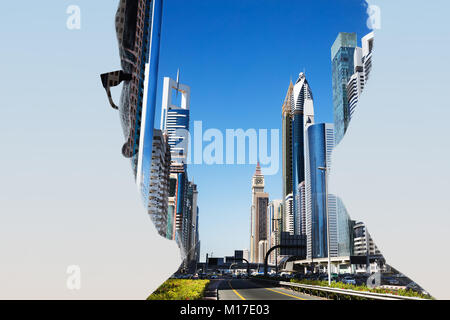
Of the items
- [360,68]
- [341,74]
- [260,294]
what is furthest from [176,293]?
[341,74]

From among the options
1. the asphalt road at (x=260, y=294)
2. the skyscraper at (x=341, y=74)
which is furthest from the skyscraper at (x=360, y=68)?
the asphalt road at (x=260, y=294)

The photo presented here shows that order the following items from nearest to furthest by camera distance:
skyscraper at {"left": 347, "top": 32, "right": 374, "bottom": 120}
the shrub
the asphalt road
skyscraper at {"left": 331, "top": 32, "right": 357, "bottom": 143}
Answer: the shrub, skyscraper at {"left": 347, "top": 32, "right": 374, "bottom": 120}, skyscraper at {"left": 331, "top": 32, "right": 357, "bottom": 143}, the asphalt road

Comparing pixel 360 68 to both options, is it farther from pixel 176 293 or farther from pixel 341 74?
pixel 176 293

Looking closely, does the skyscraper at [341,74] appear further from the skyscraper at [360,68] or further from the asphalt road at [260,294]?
the asphalt road at [260,294]

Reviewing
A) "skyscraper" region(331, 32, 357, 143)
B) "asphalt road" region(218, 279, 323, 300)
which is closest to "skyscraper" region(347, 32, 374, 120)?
"skyscraper" region(331, 32, 357, 143)

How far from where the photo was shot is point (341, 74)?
13414 mm

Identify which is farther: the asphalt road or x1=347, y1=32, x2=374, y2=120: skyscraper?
the asphalt road

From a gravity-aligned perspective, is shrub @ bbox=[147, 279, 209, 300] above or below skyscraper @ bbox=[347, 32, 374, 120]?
below

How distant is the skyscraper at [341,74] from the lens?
10.6 meters

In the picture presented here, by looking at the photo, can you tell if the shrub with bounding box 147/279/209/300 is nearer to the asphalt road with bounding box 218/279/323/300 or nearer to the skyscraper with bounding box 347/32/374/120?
the asphalt road with bounding box 218/279/323/300

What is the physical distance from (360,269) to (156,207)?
6316 cm

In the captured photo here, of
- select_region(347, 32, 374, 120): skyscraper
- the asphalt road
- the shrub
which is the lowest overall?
the asphalt road

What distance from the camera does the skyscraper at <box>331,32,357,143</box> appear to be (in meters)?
10.6
